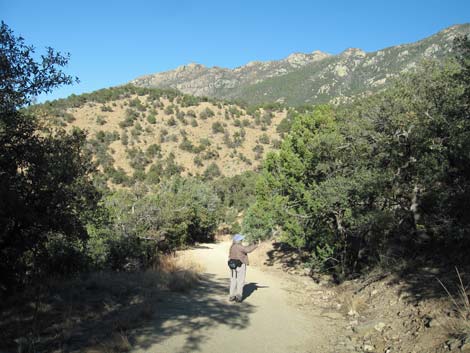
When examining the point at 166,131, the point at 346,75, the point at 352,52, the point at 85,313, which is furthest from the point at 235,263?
the point at 352,52

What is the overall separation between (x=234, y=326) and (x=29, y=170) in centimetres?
526

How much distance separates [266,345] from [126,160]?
5046 centimetres

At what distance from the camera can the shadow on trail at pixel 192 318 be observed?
657 centimetres

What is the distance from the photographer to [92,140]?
5528 centimetres

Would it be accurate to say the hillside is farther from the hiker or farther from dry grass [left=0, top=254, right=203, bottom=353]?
the hiker

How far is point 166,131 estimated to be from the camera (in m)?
60.4

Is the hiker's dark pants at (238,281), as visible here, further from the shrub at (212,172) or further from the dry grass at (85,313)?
the shrub at (212,172)

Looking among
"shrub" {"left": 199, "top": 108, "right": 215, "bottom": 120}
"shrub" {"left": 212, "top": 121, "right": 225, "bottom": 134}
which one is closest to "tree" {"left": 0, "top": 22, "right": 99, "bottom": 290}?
"shrub" {"left": 212, "top": 121, "right": 225, "bottom": 134}

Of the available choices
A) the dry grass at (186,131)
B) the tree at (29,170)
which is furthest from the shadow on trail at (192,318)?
the dry grass at (186,131)

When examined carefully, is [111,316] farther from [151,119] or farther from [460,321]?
[151,119]

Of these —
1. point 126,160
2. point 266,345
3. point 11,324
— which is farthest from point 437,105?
point 126,160

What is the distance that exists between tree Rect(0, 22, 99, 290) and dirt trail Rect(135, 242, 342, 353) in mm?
3186

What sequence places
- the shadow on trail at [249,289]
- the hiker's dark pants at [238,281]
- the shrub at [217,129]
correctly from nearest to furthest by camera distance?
1. the hiker's dark pants at [238,281]
2. the shadow on trail at [249,289]
3. the shrub at [217,129]

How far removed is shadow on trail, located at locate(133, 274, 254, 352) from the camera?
6.57 metres
